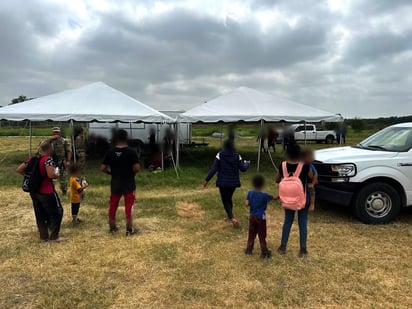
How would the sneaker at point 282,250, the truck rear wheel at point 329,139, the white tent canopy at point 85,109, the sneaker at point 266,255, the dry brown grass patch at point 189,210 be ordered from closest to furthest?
the sneaker at point 266,255, the sneaker at point 282,250, the dry brown grass patch at point 189,210, the white tent canopy at point 85,109, the truck rear wheel at point 329,139

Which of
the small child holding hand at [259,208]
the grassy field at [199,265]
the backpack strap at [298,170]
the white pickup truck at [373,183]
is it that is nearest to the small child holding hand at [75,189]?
the grassy field at [199,265]

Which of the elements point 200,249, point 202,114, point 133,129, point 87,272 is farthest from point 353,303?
point 133,129

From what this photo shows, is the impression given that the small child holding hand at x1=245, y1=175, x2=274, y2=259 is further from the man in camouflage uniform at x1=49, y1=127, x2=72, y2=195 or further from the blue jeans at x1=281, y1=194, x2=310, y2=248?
the man in camouflage uniform at x1=49, y1=127, x2=72, y2=195

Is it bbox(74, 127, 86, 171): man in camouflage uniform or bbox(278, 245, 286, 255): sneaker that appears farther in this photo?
bbox(74, 127, 86, 171): man in camouflage uniform

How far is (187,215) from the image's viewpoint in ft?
23.4

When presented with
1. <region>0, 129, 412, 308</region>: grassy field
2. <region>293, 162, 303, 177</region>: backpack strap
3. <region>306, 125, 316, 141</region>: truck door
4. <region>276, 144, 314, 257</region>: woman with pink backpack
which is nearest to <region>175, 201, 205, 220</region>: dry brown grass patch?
<region>0, 129, 412, 308</region>: grassy field

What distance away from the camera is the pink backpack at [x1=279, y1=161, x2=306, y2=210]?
4.60 m

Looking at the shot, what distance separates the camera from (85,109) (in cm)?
1266

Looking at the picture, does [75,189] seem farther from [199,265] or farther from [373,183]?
[373,183]

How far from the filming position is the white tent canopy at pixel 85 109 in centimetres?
1210

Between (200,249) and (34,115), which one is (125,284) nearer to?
(200,249)

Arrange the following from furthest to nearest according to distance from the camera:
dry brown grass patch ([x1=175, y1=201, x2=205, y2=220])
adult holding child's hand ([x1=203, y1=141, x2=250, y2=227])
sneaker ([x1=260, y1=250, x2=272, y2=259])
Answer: dry brown grass patch ([x1=175, y1=201, x2=205, y2=220]) → adult holding child's hand ([x1=203, y1=141, x2=250, y2=227]) → sneaker ([x1=260, y1=250, x2=272, y2=259])

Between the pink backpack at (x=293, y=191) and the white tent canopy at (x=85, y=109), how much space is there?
335 inches

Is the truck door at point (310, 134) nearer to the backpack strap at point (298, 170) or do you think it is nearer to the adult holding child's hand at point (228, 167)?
the adult holding child's hand at point (228, 167)
